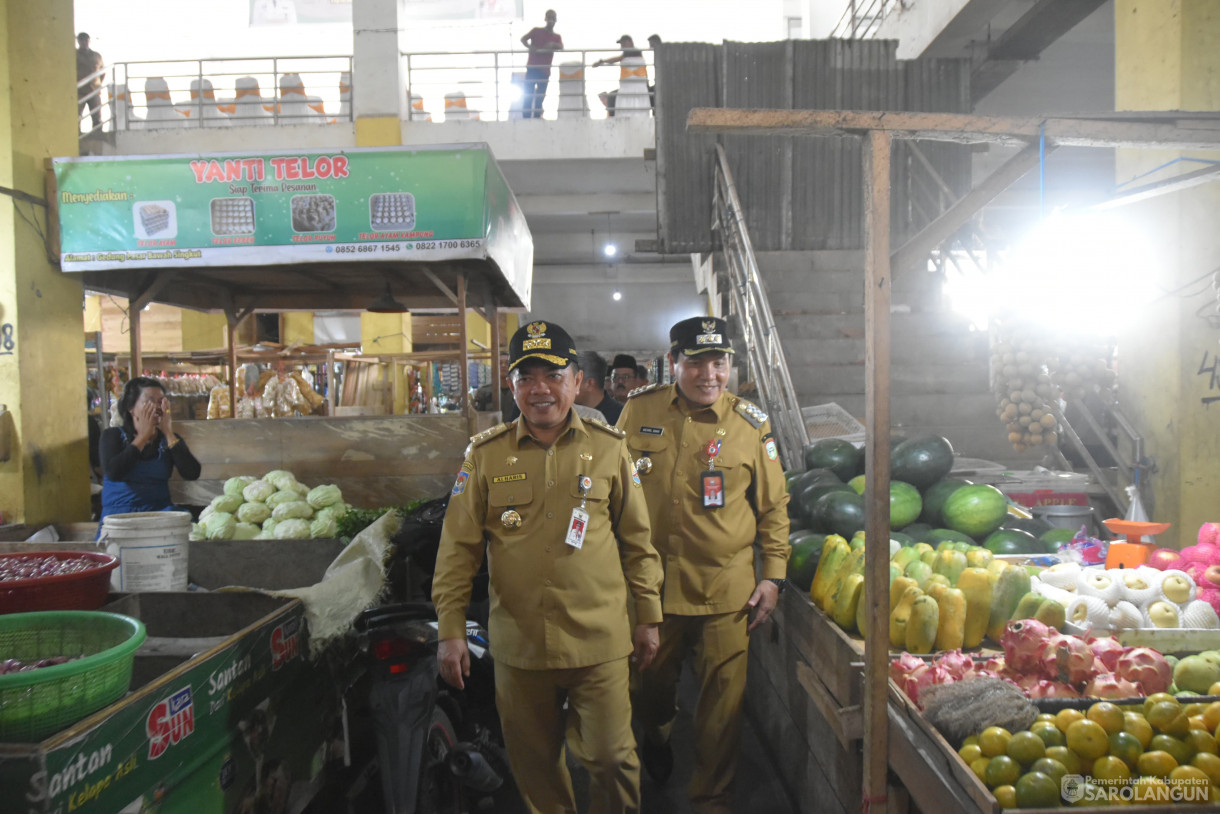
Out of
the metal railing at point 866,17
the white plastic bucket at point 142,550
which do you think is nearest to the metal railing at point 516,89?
the metal railing at point 866,17

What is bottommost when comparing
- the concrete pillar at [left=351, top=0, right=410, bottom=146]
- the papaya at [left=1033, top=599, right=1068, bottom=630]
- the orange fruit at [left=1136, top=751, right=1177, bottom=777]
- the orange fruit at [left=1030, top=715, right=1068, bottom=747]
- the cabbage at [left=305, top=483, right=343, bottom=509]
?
the orange fruit at [left=1136, top=751, right=1177, bottom=777]

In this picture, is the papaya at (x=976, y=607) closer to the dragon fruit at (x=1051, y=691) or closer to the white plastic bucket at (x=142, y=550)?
the dragon fruit at (x=1051, y=691)

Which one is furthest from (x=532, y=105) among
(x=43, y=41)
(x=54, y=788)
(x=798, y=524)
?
(x=54, y=788)

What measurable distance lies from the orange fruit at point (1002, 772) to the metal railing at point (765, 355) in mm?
3733

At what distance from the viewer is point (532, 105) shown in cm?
1312

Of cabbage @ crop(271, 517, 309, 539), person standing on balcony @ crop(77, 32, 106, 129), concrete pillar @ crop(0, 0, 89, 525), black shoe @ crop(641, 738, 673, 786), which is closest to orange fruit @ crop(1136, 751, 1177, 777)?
black shoe @ crop(641, 738, 673, 786)

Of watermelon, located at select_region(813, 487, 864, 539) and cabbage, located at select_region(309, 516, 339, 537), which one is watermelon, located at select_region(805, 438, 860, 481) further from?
cabbage, located at select_region(309, 516, 339, 537)

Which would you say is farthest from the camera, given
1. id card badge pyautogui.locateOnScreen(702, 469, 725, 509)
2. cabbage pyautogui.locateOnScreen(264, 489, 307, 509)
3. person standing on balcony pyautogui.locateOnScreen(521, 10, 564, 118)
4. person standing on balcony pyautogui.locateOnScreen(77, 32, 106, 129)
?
person standing on balcony pyautogui.locateOnScreen(521, 10, 564, 118)

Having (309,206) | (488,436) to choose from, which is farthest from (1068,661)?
(309,206)

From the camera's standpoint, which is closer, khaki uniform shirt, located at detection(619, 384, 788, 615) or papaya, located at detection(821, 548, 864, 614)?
papaya, located at detection(821, 548, 864, 614)

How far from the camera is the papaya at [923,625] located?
8.35ft

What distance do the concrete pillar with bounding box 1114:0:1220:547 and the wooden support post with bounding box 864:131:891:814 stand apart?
13.2 feet

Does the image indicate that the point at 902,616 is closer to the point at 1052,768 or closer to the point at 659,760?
the point at 1052,768

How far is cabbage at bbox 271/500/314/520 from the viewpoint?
4434 mm
